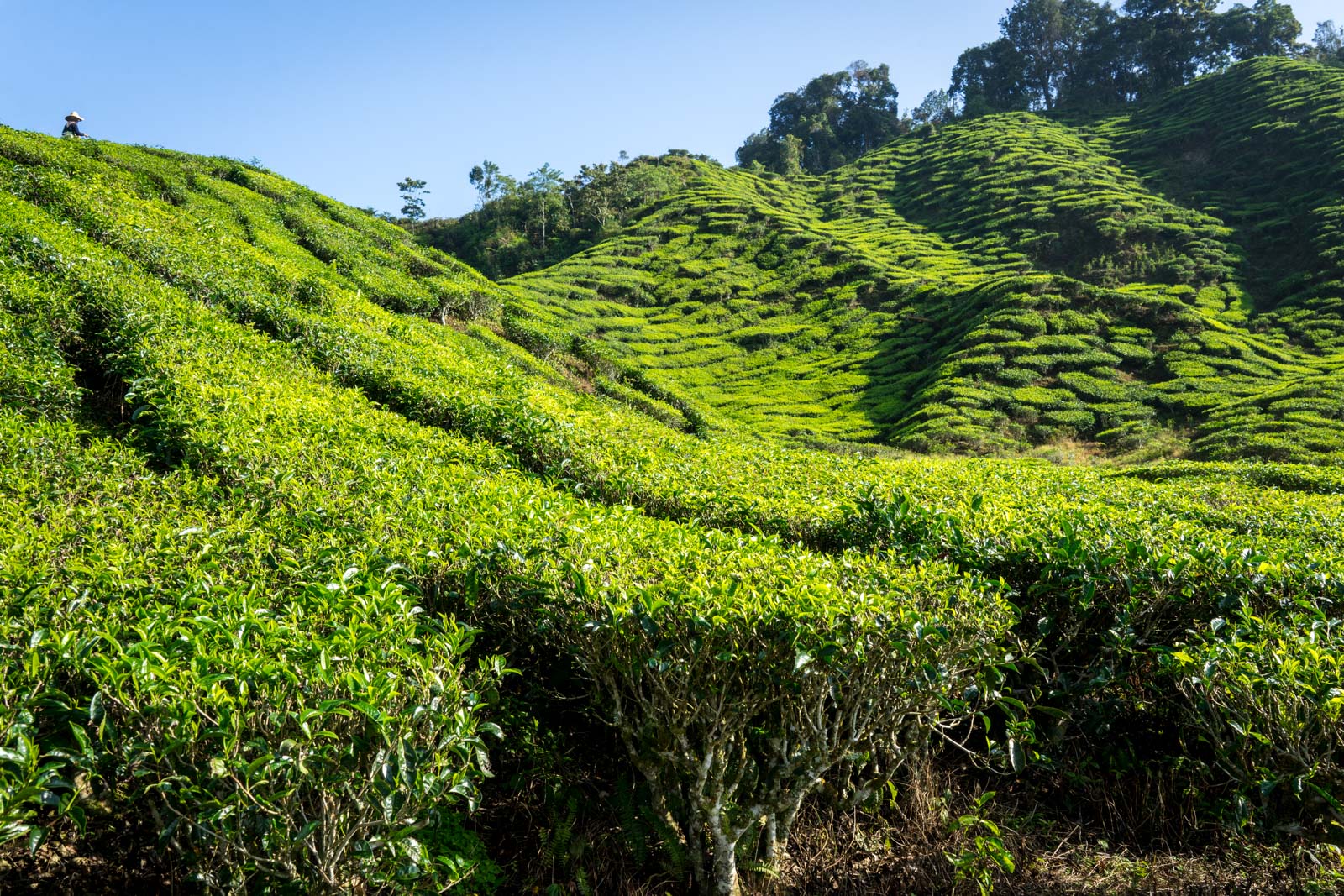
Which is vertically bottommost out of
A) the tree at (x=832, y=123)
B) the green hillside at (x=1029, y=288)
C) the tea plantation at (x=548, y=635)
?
the tea plantation at (x=548, y=635)

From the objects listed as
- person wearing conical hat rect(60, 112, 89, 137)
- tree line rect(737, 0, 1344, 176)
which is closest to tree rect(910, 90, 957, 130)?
tree line rect(737, 0, 1344, 176)

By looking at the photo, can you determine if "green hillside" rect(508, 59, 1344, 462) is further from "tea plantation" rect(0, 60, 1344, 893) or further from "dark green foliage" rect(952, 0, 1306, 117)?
"tea plantation" rect(0, 60, 1344, 893)

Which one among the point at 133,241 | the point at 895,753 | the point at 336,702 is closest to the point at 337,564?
the point at 336,702

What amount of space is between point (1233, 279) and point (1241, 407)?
18040 millimetres

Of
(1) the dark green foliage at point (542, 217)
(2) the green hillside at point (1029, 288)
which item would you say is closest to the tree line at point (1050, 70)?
(2) the green hillside at point (1029, 288)

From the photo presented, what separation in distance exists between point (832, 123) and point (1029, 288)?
64.1 meters

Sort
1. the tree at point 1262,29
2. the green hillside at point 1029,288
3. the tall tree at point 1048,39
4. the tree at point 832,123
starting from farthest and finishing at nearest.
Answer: the tree at point 832,123 → the tall tree at point 1048,39 → the tree at point 1262,29 → the green hillside at point 1029,288

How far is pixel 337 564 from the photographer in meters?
4.04

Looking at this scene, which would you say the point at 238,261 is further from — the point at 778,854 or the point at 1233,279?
the point at 1233,279

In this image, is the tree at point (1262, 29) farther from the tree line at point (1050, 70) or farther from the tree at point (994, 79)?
the tree at point (994, 79)

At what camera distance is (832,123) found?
292ft

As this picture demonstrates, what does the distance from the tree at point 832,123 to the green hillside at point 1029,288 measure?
21.9 metres

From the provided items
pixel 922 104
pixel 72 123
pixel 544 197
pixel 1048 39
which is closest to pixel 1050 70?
pixel 1048 39

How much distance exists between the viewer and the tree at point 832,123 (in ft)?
284
